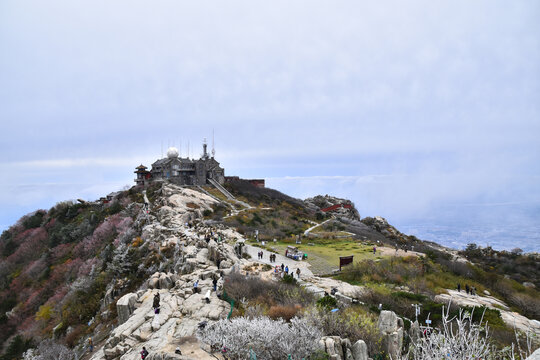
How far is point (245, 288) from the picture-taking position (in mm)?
13234

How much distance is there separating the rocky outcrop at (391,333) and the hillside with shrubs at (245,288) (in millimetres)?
132

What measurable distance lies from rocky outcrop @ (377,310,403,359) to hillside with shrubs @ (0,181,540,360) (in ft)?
0.43

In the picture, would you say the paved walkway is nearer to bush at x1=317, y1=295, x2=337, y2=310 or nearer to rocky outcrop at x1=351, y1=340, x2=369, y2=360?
bush at x1=317, y1=295, x2=337, y2=310

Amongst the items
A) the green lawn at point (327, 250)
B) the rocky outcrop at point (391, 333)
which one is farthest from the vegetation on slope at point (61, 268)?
the rocky outcrop at point (391, 333)

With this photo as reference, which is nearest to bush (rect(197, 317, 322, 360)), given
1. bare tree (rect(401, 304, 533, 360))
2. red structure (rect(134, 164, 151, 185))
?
bare tree (rect(401, 304, 533, 360))

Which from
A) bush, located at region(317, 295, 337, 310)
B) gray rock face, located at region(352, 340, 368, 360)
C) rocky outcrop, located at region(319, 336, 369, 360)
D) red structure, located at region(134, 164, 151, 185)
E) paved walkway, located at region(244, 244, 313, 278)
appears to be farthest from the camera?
red structure, located at region(134, 164, 151, 185)

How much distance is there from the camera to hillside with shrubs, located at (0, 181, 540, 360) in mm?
8836

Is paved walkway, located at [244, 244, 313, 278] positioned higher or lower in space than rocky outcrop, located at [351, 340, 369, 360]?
lower

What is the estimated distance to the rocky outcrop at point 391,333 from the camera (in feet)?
29.1

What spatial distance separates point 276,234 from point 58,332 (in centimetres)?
2313

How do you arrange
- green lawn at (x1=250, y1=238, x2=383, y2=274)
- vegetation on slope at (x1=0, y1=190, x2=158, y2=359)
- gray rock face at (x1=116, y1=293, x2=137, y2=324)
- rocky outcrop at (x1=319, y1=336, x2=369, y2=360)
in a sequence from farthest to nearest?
1. vegetation on slope at (x1=0, y1=190, x2=158, y2=359)
2. green lawn at (x1=250, y1=238, x2=383, y2=274)
3. gray rock face at (x1=116, y1=293, x2=137, y2=324)
4. rocky outcrop at (x1=319, y1=336, x2=369, y2=360)

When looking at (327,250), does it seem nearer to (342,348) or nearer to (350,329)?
(350,329)

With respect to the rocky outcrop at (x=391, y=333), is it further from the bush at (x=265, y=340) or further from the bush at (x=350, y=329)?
the bush at (x=265, y=340)

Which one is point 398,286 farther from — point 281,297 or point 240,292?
point 240,292
